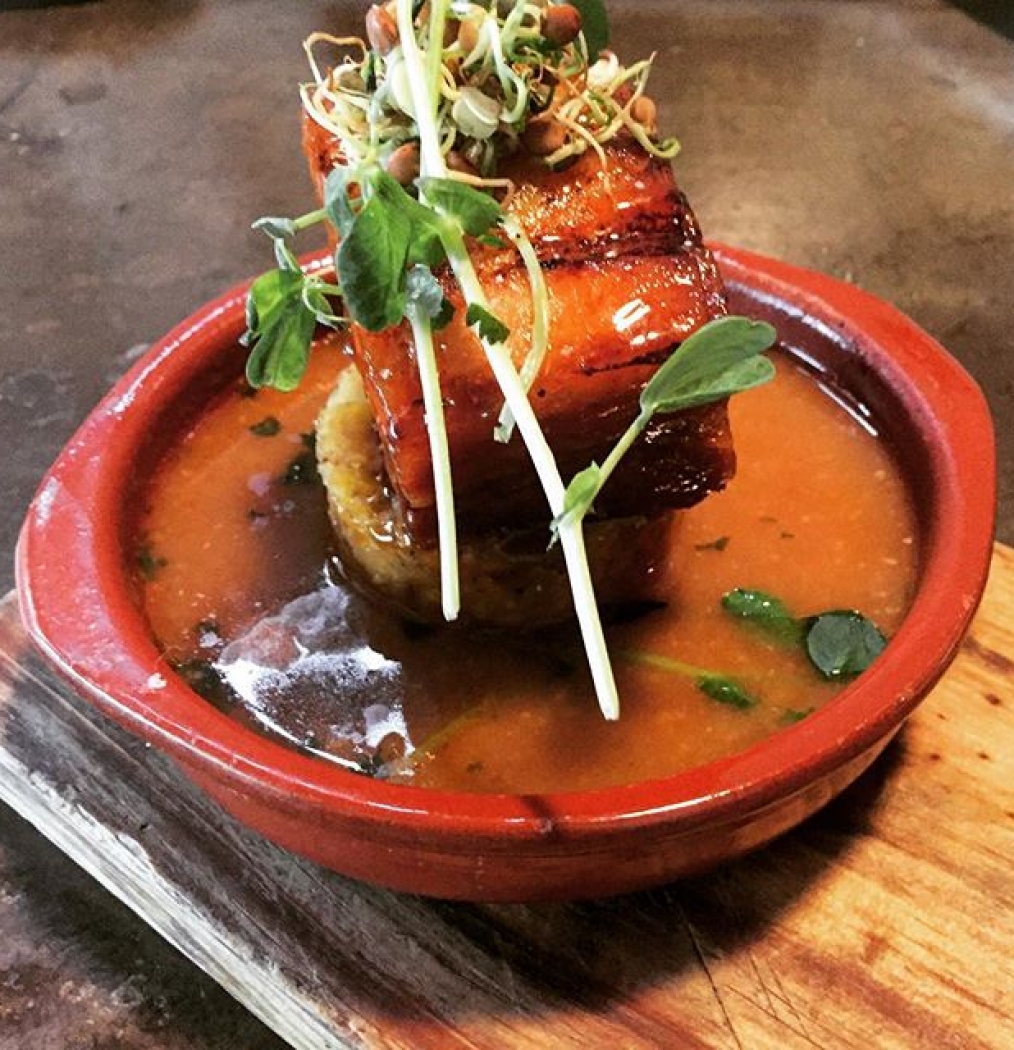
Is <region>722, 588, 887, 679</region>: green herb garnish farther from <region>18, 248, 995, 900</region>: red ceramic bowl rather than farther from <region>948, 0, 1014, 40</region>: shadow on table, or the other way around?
<region>948, 0, 1014, 40</region>: shadow on table

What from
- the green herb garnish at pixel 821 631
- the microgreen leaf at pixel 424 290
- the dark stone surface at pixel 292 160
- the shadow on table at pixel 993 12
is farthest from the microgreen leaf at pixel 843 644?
the shadow on table at pixel 993 12

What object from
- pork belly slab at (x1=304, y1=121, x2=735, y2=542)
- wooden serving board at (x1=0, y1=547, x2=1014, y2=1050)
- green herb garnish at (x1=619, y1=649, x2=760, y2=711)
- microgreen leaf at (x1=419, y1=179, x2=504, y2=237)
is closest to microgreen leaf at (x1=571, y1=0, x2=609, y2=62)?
pork belly slab at (x1=304, y1=121, x2=735, y2=542)

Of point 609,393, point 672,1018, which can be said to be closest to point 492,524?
point 609,393

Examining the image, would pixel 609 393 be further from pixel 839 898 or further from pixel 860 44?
pixel 860 44

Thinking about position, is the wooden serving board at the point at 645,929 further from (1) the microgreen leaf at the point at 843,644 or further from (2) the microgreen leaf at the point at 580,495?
(2) the microgreen leaf at the point at 580,495

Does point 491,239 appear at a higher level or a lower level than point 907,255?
higher

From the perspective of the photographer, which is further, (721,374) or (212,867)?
(212,867)

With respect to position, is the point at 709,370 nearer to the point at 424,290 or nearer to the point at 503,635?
the point at 424,290
